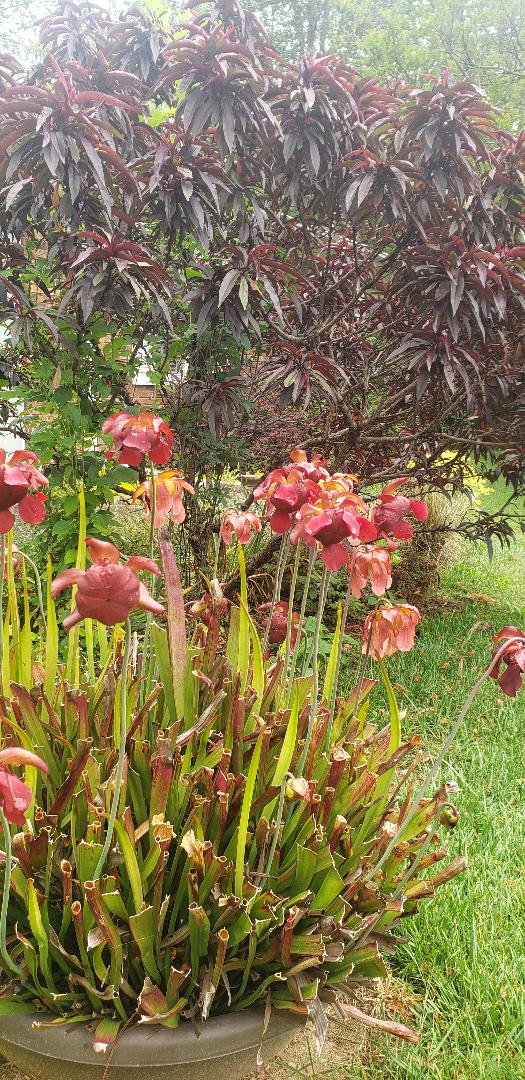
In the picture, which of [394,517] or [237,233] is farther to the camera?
[237,233]

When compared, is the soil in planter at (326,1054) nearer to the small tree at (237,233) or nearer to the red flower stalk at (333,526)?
the red flower stalk at (333,526)

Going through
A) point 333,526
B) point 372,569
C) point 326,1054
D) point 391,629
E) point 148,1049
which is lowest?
point 326,1054

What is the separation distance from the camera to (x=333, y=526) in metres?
1.16

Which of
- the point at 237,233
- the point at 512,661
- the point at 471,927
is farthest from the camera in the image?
the point at 237,233

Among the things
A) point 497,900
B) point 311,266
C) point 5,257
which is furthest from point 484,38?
point 497,900

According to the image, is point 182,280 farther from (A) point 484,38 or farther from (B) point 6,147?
(A) point 484,38

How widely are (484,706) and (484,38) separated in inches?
489

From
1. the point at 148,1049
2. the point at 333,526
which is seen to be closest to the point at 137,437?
the point at 333,526

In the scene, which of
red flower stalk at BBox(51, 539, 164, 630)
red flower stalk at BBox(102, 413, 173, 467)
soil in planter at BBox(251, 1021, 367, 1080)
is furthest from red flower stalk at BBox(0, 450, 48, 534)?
soil in planter at BBox(251, 1021, 367, 1080)

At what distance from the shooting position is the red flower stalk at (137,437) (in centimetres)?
133

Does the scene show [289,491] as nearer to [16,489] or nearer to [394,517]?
[394,517]

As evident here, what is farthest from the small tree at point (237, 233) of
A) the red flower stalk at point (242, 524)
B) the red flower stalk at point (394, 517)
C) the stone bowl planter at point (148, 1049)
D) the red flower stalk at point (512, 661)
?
the stone bowl planter at point (148, 1049)

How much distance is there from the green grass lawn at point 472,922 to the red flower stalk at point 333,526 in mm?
456

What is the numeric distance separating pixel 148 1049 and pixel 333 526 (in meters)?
0.84
